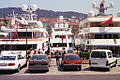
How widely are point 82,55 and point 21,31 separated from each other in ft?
46.2

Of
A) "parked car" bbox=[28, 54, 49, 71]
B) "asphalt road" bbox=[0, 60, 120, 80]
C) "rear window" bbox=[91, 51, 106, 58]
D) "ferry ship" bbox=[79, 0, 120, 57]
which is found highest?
"ferry ship" bbox=[79, 0, 120, 57]

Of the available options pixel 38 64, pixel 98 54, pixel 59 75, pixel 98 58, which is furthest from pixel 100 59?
pixel 38 64

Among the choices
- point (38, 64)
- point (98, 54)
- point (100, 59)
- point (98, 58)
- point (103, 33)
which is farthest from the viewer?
point (103, 33)

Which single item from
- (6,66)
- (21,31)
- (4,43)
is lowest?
(6,66)

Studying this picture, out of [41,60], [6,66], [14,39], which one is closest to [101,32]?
[14,39]

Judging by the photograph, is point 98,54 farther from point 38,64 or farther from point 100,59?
point 38,64

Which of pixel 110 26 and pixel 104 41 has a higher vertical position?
pixel 110 26

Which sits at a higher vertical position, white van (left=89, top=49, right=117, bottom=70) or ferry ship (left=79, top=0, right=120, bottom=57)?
ferry ship (left=79, top=0, right=120, bottom=57)

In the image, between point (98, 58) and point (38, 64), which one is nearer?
point (38, 64)

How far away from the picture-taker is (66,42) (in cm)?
3322

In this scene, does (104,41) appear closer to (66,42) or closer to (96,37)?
(96,37)

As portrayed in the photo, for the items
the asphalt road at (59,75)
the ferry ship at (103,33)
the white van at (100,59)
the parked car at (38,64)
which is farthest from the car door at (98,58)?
the ferry ship at (103,33)

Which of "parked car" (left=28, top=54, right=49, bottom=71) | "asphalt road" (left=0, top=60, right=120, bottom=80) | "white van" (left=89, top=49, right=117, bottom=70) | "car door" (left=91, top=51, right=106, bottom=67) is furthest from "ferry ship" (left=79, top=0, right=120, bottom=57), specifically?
"parked car" (left=28, top=54, right=49, bottom=71)

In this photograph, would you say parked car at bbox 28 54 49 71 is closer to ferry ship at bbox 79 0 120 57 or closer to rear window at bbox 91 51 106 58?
rear window at bbox 91 51 106 58
